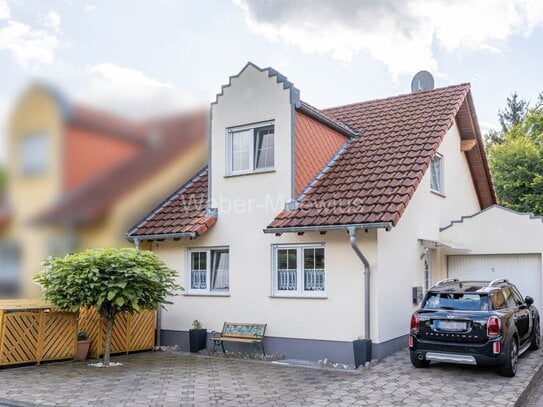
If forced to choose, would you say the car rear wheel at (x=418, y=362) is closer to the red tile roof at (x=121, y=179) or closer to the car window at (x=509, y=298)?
the car window at (x=509, y=298)

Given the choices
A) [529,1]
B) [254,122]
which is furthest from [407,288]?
[529,1]

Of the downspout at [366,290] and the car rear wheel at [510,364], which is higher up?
the downspout at [366,290]

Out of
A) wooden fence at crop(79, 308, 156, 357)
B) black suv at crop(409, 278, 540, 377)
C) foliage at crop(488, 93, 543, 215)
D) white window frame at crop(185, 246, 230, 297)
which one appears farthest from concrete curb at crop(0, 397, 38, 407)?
foliage at crop(488, 93, 543, 215)

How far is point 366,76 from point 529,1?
5.60 m

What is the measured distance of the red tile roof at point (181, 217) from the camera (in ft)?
44.5

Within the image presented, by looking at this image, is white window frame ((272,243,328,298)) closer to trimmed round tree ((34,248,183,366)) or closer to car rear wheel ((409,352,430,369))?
car rear wheel ((409,352,430,369))

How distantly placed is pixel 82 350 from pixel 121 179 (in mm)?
5872

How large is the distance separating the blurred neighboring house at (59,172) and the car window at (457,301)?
5.92 metres

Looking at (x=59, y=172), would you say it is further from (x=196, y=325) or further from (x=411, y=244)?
(x=411, y=244)

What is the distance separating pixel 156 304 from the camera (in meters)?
12.0

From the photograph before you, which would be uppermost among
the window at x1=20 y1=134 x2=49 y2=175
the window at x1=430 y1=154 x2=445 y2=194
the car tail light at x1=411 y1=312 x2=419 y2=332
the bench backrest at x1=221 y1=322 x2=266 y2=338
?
the window at x1=430 y1=154 x2=445 y2=194

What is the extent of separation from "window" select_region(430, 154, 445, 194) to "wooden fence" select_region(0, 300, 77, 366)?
9.81 m

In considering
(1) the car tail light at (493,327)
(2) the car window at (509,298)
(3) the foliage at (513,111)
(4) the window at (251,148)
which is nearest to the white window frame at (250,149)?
(4) the window at (251,148)

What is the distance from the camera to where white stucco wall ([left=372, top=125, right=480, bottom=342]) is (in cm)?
1162
